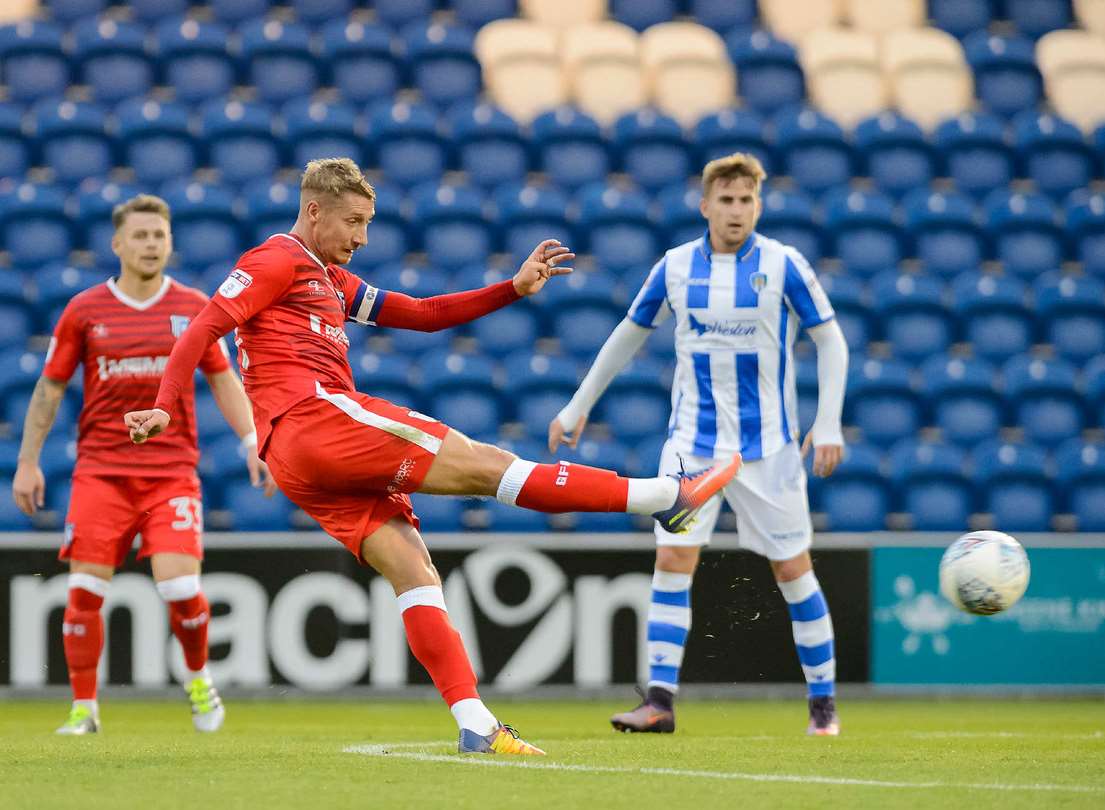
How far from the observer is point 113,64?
1259 centimetres

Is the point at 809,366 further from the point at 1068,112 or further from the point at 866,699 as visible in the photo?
the point at 1068,112

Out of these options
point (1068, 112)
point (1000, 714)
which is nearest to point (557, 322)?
point (1000, 714)

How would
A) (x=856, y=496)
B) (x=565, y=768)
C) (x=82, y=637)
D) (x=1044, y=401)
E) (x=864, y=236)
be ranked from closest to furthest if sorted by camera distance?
1. (x=565, y=768)
2. (x=82, y=637)
3. (x=856, y=496)
4. (x=1044, y=401)
5. (x=864, y=236)

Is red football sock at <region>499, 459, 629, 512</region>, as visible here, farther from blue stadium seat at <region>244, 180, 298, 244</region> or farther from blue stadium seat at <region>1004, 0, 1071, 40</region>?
blue stadium seat at <region>1004, 0, 1071, 40</region>

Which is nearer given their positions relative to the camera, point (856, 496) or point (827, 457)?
point (827, 457)

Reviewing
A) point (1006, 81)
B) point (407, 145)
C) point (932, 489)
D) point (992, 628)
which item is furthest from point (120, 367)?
point (1006, 81)

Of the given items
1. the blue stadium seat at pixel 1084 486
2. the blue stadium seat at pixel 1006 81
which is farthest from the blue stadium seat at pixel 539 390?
the blue stadium seat at pixel 1006 81

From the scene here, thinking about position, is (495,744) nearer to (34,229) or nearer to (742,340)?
(742,340)

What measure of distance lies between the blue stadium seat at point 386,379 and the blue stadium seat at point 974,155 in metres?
5.13

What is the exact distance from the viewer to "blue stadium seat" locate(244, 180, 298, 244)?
11.0 m

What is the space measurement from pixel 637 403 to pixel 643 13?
204 inches

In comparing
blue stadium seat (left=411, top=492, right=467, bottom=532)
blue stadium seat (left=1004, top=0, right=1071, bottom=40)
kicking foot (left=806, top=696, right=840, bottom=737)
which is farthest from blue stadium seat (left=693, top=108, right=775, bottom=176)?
kicking foot (left=806, top=696, right=840, bottom=737)

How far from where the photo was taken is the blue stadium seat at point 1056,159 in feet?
41.7

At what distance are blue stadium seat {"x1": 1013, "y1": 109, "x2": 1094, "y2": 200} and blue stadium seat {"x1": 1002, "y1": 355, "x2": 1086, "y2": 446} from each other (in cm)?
260
